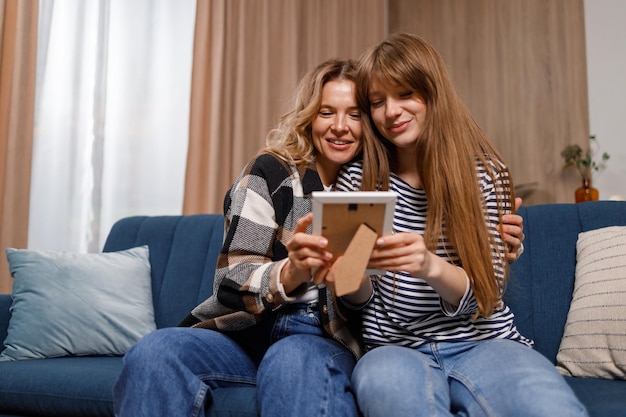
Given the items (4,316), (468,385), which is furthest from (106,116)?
(468,385)

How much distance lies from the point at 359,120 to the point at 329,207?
1.77 feet

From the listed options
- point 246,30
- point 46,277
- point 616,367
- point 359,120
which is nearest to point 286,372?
point 359,120

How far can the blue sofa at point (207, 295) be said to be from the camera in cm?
160

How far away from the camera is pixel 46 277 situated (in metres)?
2.02

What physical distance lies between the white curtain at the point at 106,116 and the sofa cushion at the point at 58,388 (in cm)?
103

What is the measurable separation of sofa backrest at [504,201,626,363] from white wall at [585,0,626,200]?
153cm

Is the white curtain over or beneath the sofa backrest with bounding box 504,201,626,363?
over

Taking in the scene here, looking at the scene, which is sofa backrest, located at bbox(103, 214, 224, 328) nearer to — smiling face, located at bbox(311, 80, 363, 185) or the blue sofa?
the blue sofa

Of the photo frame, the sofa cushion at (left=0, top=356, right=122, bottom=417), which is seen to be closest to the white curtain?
the sofa cushion at (left=0, top=356, right=122, bottom=417)

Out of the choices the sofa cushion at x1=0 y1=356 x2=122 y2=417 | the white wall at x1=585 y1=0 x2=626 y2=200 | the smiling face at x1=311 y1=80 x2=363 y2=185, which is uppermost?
the white wall at x1=585 y1=0 x2=626 y2=200

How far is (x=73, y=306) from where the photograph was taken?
199 cm

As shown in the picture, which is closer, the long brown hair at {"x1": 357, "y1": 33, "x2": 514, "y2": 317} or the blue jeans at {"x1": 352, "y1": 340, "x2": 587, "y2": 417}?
the blue jeans at {"x1": 352, "y1": 340, "x2": 587, "y2": 417}

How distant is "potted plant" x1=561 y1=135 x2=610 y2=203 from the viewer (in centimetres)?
319

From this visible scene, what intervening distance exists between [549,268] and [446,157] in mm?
604
